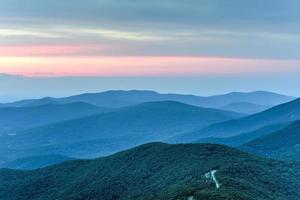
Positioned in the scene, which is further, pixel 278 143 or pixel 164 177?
pixel 278 143

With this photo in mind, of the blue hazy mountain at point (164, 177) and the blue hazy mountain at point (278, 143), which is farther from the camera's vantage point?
the blue hazy mountain at point (278, 143)

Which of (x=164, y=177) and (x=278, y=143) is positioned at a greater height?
(x=164, y=177)

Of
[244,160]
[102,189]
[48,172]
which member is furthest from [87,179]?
[244,160]

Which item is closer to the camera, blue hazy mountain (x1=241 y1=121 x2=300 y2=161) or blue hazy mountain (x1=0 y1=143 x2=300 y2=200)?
blue hazy mountain (x1=0 y1=143 x2=300 y2=200)

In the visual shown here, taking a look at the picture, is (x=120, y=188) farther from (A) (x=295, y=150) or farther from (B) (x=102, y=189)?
(A) (x=295, y=150)
